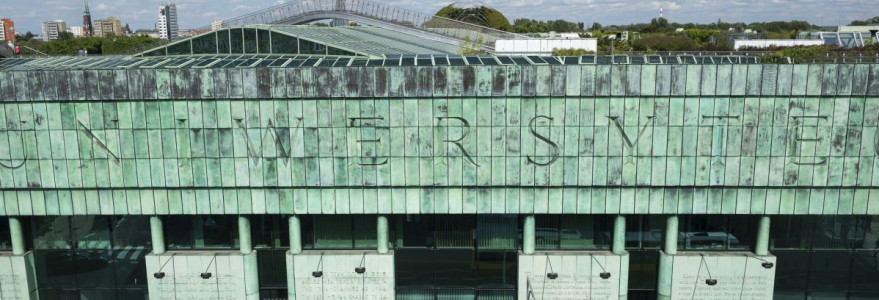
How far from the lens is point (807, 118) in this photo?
2894 cm

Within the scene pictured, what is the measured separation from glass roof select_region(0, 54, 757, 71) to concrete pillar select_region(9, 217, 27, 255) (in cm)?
776

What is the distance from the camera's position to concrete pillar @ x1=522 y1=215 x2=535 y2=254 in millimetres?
30953

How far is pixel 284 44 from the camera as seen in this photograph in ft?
134

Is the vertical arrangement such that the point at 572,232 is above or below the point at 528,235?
below

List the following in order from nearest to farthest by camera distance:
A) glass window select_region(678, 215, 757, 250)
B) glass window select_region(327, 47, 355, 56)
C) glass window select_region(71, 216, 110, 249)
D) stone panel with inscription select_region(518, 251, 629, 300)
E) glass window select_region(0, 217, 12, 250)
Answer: stone panel with inscription select_region(518, 251, 629, 300)
glass window select_region(678, 215, 757, 250)
glass window select_region(71, 216, 110, 249)
glass window select_region(0, 217, 12, 250)
glass window select_region(327, 47, 355, 56)

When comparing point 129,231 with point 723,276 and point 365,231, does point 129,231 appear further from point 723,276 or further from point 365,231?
point 723,276

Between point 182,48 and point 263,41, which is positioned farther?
point 182,48

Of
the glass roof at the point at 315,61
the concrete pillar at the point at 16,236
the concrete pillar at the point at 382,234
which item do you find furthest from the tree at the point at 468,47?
the concrete pillar at the point at 16,236

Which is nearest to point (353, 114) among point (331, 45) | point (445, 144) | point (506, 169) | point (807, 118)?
point (445, 144)

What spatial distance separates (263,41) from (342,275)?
17425mm

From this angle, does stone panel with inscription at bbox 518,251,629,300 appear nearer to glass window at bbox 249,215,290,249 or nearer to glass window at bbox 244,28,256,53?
glass window at bbox 249,215,290,249

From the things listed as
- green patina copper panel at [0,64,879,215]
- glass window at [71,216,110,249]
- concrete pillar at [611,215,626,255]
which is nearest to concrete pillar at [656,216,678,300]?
green patina copper panel at [0,64,879,215]

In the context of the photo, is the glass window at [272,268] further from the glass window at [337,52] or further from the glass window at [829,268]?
the glass window at [829,268]

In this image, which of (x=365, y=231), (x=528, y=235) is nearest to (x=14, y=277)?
(x=365, y=231)
